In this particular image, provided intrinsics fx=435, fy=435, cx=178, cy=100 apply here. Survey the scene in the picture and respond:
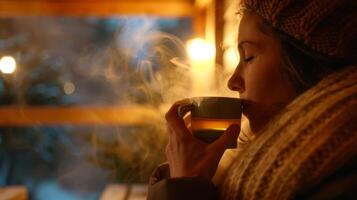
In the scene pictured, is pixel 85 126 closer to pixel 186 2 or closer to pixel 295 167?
pixel 186 2

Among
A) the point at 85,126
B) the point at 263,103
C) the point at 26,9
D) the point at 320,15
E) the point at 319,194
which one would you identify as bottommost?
the point at 85,126

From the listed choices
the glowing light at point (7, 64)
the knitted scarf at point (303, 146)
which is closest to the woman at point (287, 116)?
the knitted scarf at point (303, 146)

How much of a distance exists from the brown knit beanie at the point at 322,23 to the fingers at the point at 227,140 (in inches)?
8.8

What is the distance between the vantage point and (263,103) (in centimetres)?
96

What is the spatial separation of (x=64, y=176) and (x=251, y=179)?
153 inches

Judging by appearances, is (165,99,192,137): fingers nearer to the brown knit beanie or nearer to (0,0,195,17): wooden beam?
the brown knit beanie

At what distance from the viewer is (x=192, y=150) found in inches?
34.9

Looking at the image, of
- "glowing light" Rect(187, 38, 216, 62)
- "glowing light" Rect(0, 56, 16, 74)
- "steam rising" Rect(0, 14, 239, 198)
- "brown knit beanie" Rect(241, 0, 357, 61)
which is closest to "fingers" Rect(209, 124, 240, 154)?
"brown knit beanie" Rect(241, 0, 357, 61)

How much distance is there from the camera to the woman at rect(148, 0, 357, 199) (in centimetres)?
68

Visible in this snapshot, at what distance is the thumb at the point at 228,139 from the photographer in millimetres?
883

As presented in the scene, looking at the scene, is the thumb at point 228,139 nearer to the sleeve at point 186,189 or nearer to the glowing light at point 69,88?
the sleeve at point 186,189

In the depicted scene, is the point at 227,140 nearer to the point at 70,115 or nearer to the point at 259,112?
the point at 259,112

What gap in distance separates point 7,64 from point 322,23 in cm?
403

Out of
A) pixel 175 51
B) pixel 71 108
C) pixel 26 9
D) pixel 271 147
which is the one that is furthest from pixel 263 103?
pixel 26 9
